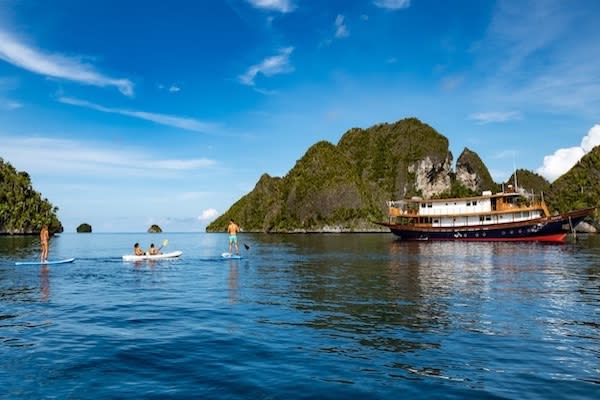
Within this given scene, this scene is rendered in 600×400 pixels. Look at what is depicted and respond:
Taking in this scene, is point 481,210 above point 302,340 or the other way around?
above

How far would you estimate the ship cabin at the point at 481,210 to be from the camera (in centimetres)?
7619

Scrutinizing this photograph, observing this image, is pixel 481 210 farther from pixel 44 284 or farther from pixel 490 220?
pixel 44 284

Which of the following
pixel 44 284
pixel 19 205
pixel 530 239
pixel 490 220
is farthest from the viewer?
pixel 19 205

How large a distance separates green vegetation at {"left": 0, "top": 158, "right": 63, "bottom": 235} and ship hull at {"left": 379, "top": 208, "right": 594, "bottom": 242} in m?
125

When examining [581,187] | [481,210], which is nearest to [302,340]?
[481,210]

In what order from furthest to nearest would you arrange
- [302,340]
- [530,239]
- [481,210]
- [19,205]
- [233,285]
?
1. [19,205]
2. [481,210]
3. [530,239]
4. [233,285]
5. [302,340]

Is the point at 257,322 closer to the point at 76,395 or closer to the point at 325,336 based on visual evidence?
the point at 325,336

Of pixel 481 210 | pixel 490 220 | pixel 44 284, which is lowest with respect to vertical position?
pixel 44 284

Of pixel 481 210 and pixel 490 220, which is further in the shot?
pixel 481 210

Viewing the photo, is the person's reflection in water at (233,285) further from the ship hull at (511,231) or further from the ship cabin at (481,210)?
the ship cabin at (481,210)

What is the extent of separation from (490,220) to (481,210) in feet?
7.69

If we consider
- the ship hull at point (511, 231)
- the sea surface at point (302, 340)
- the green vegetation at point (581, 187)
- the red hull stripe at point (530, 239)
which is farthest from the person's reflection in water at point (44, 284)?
the green vegetation at point (581, 187)

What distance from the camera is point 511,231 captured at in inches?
2936

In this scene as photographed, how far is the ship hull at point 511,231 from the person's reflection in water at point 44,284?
66.4 m
